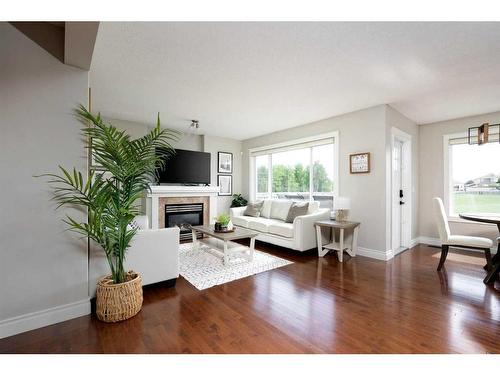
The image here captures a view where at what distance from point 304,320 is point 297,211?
2435mm

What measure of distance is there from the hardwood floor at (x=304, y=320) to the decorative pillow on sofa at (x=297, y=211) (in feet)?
4.61

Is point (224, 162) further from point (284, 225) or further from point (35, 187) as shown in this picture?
A: point (35, 187)

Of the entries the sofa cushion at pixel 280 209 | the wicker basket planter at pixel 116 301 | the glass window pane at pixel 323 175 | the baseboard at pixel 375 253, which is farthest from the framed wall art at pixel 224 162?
the wicker basket planter at pixel 116 301

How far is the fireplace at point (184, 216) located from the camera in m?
4.85

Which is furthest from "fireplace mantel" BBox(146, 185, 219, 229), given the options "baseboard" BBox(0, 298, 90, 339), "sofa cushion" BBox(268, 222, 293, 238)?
"baseboard" BBox(0, 298, 90, 339)

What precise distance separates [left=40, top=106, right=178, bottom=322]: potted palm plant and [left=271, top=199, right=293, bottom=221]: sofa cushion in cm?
302

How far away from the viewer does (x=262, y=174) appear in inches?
235

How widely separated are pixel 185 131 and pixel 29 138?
11.8 feet

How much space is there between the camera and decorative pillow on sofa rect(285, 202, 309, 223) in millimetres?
4157

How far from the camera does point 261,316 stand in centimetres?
195

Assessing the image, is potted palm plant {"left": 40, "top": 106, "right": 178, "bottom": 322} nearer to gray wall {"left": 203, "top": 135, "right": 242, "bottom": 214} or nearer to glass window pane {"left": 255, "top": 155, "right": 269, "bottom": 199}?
gray wall {"left": 203, "top": 135, "right": 242, "bottom": 214}
